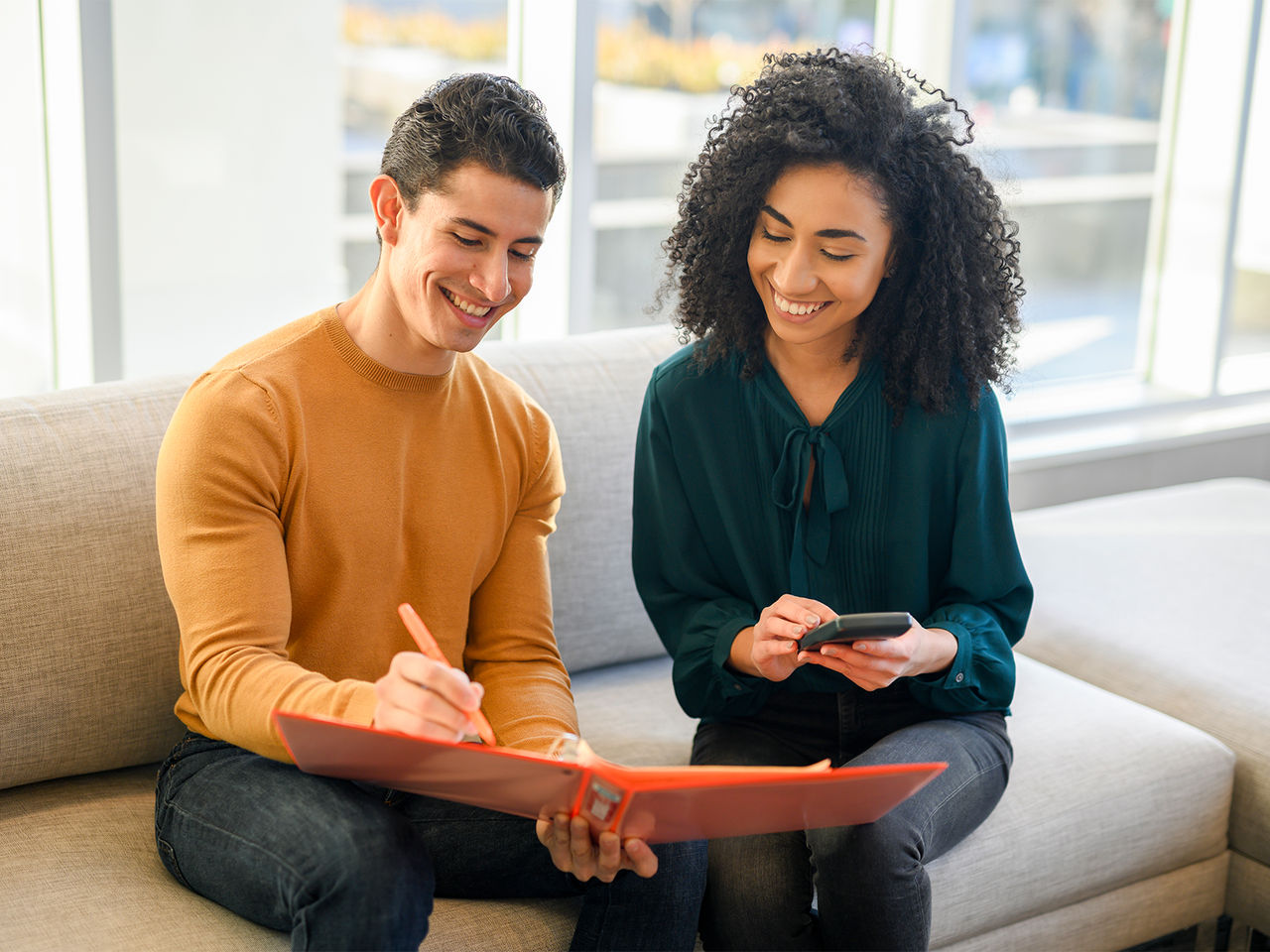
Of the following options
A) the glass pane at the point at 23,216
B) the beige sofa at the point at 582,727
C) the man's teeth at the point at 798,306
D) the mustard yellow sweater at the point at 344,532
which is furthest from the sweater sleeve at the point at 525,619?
the glass pane at the point at 23,216

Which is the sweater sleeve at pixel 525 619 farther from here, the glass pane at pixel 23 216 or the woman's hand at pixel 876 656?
the glass pane at pixel 23 216

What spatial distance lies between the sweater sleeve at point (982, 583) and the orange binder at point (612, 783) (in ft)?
1.06

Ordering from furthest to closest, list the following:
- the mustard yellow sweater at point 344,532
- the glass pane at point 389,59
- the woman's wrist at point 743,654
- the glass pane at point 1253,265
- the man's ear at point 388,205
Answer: the glass pane at point 1253,265, the glass pane at point 389,59, the woman's wrist at point 743,654, the man's ear at point 388,205, the mustard yellow sweater at point 344,532

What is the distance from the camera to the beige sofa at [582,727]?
4.57 feet

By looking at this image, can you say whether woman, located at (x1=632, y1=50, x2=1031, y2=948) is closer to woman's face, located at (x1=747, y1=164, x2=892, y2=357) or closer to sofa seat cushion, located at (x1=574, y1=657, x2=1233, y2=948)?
woman's face, located at (x1=747, y1=164, x2=892, y2=357)

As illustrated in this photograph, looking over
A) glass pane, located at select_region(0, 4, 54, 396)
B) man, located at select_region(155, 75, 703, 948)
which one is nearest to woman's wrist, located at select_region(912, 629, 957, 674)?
man, located at select_region(155, 75, 703, 948)

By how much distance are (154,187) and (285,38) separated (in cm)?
34

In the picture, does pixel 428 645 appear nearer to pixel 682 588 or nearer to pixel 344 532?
pixel 344 532

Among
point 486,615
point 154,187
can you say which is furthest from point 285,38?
point 486,615

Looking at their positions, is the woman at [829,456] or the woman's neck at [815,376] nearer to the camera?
the woman at [829,456]

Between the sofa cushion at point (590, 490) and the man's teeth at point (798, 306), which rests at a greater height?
the man's teeth at point (798, 306)

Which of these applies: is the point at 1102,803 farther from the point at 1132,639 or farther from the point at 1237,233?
the point at 1237,233

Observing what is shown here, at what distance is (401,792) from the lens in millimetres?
1419

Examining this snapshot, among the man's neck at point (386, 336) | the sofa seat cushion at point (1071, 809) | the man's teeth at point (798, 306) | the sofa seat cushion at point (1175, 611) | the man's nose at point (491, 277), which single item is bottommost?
the sofa seat cushion at point (1071, 809)
